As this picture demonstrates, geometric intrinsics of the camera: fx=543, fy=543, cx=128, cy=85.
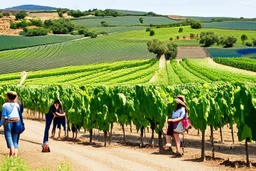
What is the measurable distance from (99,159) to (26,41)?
410 feet

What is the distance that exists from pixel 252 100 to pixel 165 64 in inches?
3464

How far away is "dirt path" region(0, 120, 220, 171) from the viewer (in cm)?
1694

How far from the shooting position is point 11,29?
171 m

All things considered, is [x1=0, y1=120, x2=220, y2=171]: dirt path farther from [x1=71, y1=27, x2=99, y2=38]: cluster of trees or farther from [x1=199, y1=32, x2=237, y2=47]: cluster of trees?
[x1=71, y1=27, x2=99, y2=38]: cluster of trees

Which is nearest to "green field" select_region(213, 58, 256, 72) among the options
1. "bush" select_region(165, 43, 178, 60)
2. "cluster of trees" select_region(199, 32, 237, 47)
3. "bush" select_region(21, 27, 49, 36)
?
"bush" select_region(165, 43, 178, 60)

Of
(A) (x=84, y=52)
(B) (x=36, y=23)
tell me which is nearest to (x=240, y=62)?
(A) (x=84, y=52)

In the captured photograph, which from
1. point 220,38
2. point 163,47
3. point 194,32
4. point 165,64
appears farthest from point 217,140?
point 194,32

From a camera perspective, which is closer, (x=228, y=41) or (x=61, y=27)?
(x=228, y=41)

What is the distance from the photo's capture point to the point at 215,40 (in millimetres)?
133875

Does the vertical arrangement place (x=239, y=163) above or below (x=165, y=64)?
above

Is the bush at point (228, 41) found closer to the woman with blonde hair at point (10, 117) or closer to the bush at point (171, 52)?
the bush at point (171, 52)

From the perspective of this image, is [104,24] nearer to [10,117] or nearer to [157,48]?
[157,48]

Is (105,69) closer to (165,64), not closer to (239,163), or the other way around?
(165,64)

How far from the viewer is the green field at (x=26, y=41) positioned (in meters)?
132
